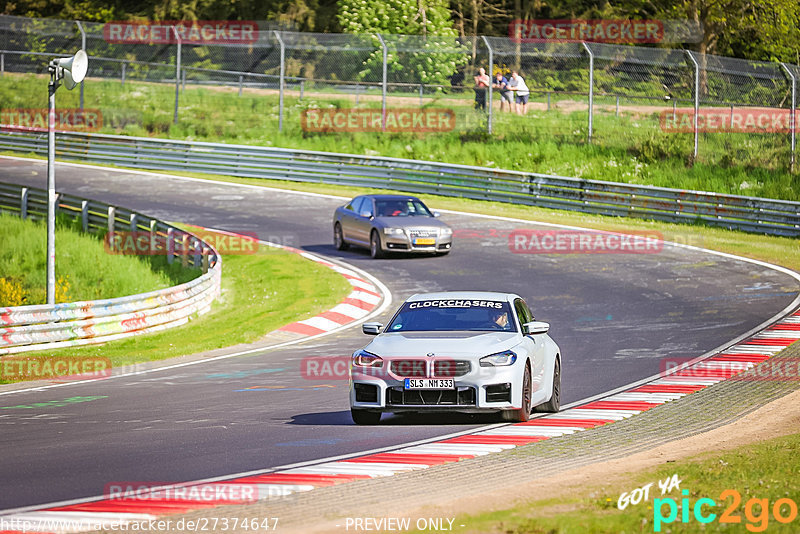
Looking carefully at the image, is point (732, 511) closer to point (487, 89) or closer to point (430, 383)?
point (430, 383)

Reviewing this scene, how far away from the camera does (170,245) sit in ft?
88.1

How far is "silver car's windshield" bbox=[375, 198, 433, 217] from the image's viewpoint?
2672 centimetres

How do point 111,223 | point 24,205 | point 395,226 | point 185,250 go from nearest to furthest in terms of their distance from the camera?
point 185,250 → point 395,226 → point 111,223 → point 24,205

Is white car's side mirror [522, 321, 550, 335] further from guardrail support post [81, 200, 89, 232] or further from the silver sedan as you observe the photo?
guardrail support post [81, 200, 89, 232]

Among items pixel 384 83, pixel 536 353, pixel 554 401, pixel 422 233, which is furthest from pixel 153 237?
pixel 536 353

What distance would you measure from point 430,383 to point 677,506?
4.06 meters

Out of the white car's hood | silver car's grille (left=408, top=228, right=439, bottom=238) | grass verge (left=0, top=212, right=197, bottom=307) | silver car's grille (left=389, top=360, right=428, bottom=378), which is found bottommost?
grass verge (left=0, top=212, right=197, bottom=307)

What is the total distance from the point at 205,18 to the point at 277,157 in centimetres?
3013

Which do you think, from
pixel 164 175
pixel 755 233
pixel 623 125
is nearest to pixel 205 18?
pixel 164 175

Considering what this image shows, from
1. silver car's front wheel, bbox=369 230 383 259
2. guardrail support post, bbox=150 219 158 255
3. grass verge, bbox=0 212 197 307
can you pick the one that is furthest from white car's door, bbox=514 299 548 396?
guardrail support post, bbox=150 219 158 255

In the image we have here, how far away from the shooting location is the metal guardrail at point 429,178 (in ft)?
100

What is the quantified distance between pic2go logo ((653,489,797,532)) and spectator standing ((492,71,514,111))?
31.4m

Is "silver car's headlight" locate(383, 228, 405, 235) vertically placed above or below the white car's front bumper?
below

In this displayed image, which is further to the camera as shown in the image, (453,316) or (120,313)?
(120,313)
